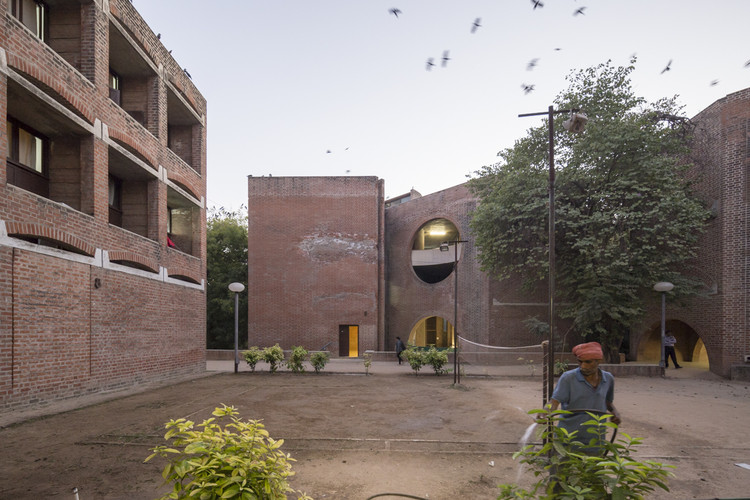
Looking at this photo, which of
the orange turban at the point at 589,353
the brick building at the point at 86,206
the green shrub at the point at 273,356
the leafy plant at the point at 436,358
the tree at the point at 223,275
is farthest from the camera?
the tree at the point at 223,275

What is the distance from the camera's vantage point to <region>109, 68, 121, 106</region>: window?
14.0 m

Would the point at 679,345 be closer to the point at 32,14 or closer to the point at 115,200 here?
the point at 115,200

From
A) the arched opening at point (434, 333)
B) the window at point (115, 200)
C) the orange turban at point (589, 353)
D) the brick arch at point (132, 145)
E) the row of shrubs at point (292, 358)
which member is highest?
the brick arch at point (132, 145)

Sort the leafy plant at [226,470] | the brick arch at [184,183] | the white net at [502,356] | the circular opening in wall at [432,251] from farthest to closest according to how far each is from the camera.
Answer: the circular opening in wall at [432,251] → the white net at [502,356] → the brick arch at [184,183] → the leafy plant at [226,470]

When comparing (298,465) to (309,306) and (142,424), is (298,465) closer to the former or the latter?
(142,424)

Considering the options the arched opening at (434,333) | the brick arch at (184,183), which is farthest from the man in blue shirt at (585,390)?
the arched opening at (434,333)

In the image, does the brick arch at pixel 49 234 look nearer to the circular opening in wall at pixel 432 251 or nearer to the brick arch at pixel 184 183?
the brick arch at pixel 184 183

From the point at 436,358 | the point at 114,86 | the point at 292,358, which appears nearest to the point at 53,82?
the point at 114,86

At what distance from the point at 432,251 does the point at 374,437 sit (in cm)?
2020

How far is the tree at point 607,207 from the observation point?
48.9 feet

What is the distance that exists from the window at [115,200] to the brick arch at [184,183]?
5.59 ft

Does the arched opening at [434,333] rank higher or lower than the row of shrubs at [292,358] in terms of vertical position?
lower

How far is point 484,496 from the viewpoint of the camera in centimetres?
476

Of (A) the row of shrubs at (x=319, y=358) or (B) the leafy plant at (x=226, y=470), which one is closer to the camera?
(B) the leafy plant at (x=226, y=470)
